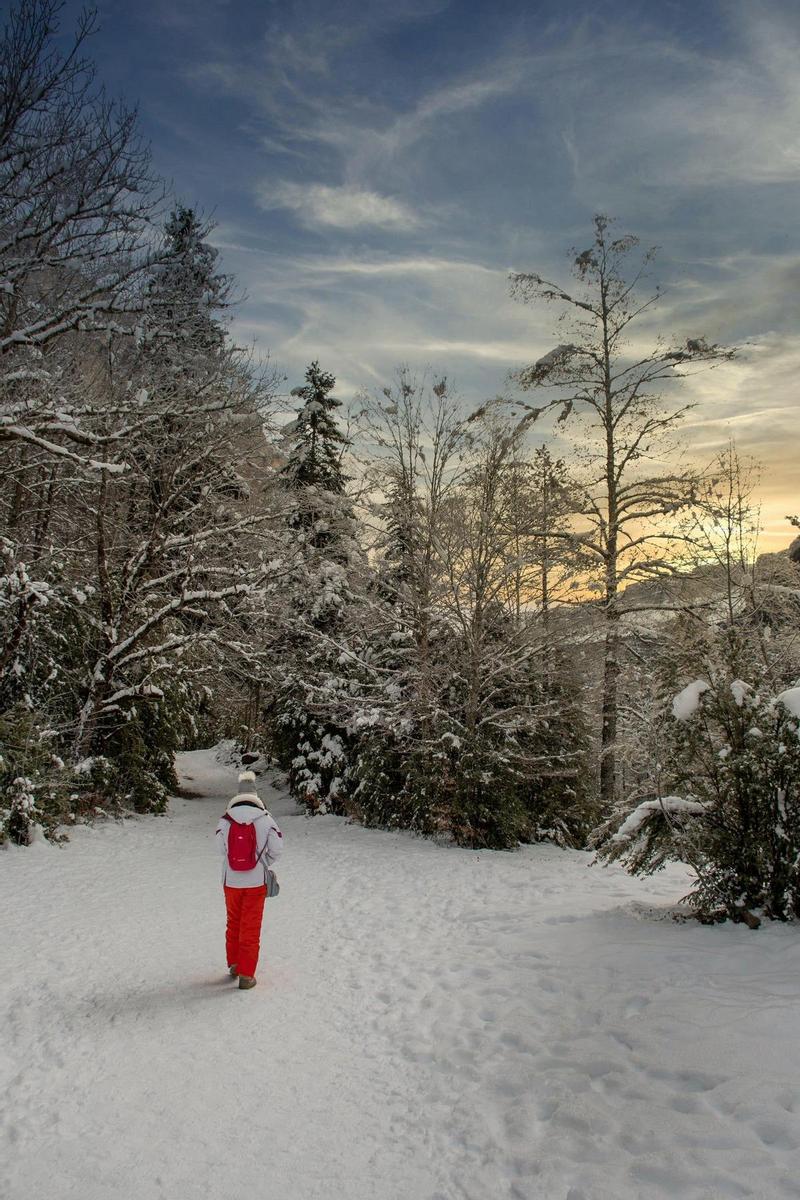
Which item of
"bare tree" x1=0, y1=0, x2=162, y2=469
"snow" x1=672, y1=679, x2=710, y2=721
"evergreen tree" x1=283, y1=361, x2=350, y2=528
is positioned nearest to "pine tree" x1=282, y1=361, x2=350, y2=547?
"evergreen tree" x1=283, y1=361, x2=350, y2=528

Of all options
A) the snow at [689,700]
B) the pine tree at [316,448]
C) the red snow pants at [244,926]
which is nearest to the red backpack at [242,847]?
the red snow pants at [244,926]

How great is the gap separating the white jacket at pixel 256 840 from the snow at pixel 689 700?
11.2 feet

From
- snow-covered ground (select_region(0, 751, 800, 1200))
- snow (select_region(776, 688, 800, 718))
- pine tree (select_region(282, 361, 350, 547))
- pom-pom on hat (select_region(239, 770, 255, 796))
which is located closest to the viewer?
snow-covered ground (select_region(0, 751, 800, 1200))

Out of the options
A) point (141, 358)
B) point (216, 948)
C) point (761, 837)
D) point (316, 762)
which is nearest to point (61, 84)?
point (141, 358)

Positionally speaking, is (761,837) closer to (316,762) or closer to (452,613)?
(452,613)

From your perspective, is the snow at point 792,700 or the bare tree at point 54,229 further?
the bare tree at point 54,229

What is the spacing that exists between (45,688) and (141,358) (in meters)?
6.04

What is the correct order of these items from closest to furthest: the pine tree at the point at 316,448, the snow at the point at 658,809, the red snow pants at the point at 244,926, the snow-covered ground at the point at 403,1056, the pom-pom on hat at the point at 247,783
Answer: the snow-covered ground at the point at 403,1056, the red snow pants at the point at 244,926, the snow at the point at 658,809, the pom-pom on hat at the point at 247,783, the pine tree at the point at 316,448

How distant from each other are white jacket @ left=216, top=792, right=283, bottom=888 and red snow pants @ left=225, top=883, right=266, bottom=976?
74 mm

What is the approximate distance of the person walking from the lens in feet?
16.5

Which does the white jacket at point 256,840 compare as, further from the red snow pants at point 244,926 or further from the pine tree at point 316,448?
the pine tree at point 316,448

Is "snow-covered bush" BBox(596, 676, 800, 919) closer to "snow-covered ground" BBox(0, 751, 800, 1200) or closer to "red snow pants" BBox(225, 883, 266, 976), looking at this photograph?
"snow-covered ground" BBox(0, 751, 800, 1200)

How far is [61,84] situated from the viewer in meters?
8.12

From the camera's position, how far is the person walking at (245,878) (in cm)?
504
